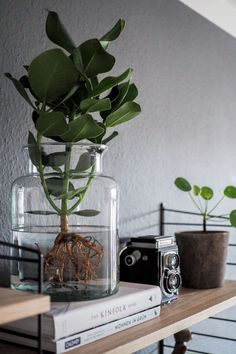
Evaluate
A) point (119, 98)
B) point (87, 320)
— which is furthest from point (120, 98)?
point (87, 320)

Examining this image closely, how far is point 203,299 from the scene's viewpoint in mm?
1200

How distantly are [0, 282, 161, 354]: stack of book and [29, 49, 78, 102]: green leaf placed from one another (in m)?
0.38

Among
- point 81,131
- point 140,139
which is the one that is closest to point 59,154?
point 81,131

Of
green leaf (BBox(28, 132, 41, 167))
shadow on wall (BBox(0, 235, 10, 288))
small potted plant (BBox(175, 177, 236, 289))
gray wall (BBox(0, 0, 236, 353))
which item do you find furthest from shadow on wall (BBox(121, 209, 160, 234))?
green leaf (BBox(28, 132, 41, 167))

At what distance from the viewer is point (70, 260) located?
3.04 feet

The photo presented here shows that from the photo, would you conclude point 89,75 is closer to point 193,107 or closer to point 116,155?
point 116,155

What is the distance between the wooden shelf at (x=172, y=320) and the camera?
0.82 meters

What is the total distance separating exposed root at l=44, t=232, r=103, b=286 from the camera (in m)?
0.92

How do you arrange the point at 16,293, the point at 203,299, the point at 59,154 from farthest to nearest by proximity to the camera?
the point at 203,299 < the point at 59,154 < the point at 16,293

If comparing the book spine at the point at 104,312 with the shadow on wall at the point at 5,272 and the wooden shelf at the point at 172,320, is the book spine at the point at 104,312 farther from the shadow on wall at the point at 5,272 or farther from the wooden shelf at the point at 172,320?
the shadow on wall at the point at 5,272

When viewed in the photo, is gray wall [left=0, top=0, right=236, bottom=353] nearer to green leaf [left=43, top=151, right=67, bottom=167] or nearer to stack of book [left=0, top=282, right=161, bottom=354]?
green leaf [left=43, top=151, right=67, bottom=167]

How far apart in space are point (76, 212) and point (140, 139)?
A: 1.96 ft

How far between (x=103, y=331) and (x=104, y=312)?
0.11 feet

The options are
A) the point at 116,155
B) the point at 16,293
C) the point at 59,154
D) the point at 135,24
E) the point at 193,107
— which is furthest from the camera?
the point at 193,107
